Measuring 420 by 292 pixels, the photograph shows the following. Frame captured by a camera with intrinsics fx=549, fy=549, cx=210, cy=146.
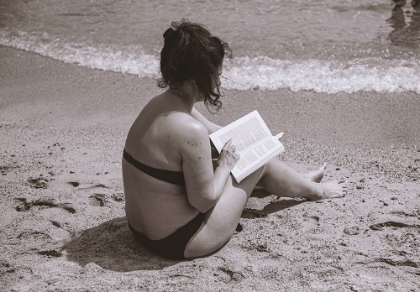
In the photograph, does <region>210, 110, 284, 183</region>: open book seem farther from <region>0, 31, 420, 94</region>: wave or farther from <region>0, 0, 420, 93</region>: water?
<region>0, 0, 420, 93</region>: water

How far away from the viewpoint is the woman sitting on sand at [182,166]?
277 centimetres

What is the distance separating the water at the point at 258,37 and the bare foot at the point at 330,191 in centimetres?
206

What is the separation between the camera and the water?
20.0 feet

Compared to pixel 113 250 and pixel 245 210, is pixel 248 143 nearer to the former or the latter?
pixel 245 210

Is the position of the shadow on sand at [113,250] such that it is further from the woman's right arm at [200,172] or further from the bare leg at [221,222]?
the woman's right arm at [200,172]

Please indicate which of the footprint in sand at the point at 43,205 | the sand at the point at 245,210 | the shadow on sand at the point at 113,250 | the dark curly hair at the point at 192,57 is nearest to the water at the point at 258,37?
the sand at the point at 245,210

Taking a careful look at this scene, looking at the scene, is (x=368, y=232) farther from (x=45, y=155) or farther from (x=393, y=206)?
(x=45, y=155)

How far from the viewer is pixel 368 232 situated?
3.33 meters

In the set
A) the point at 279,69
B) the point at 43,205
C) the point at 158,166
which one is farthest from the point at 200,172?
the point at 279,69

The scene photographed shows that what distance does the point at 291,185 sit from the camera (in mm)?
3584

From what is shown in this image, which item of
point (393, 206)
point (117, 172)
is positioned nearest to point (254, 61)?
point (117, 172)

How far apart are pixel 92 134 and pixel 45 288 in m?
2.21

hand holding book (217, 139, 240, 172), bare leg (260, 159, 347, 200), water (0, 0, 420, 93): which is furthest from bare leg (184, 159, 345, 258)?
water (0, 0, 420, 93)

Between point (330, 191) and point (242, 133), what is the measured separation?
0.87m
